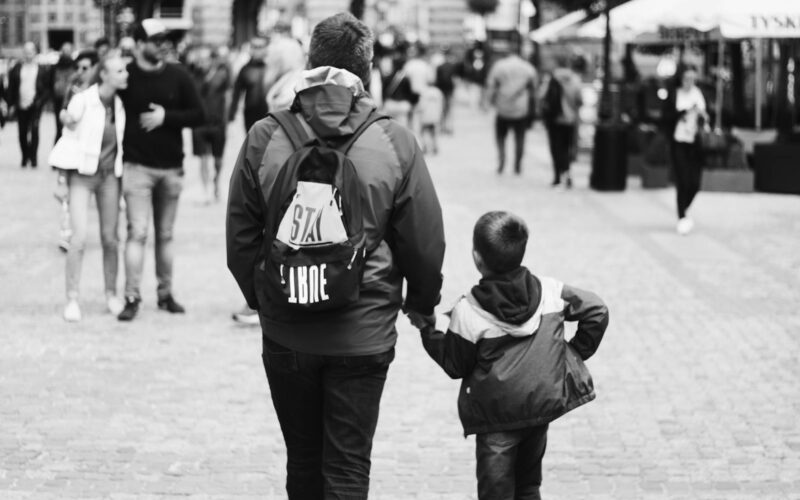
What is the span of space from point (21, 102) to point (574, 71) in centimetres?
866

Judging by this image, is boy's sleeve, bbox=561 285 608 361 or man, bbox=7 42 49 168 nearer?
boy's sleeve, bbox=561 285 608 361

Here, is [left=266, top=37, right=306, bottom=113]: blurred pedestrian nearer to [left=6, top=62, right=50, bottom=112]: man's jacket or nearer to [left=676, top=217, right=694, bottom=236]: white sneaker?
[left=676, top=217, right=694, bottom=236]: white sneaker

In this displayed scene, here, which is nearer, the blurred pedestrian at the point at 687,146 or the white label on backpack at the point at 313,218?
the white label on backpack at the point at 313,218

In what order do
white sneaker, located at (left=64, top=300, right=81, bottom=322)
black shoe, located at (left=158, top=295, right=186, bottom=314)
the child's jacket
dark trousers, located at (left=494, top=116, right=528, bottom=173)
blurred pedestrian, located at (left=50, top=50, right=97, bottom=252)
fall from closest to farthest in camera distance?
the child's jacket < white sneaker, located at (left=64, top=300, right=81, bottom=322) < blurred pedestrian, located at (left=50, top=50, right=97, bottom=252) < black shoe, located at (left=158, top=295, right=186, bottom=314) < dark trousers, located at (left=494, top=116, right=528, bottom=173)

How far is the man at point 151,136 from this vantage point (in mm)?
9289

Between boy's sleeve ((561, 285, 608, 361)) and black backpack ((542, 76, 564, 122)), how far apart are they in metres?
15.3

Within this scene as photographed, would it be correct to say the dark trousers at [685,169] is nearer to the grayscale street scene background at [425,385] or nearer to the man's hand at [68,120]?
the grayscale street scene background at [425,385]

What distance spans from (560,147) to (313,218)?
53.1 feet

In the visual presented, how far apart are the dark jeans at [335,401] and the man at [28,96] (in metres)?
18.5

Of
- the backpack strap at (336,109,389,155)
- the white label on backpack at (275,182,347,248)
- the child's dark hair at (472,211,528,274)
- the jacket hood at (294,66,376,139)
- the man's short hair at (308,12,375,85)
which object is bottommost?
the child's dark hair at (472,211,528,274)

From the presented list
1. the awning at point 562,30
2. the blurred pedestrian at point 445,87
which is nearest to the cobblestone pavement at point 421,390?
the awning at point 562,30

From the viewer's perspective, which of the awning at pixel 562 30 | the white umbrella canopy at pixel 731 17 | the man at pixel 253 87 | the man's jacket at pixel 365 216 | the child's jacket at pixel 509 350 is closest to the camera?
the man's jacket at pixel 365 216

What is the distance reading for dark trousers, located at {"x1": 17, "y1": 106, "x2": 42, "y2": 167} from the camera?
872 inches

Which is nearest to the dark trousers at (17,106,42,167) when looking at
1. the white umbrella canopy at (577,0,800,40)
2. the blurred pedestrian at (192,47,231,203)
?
the blurred pedestrian at (192,47,231,203)
